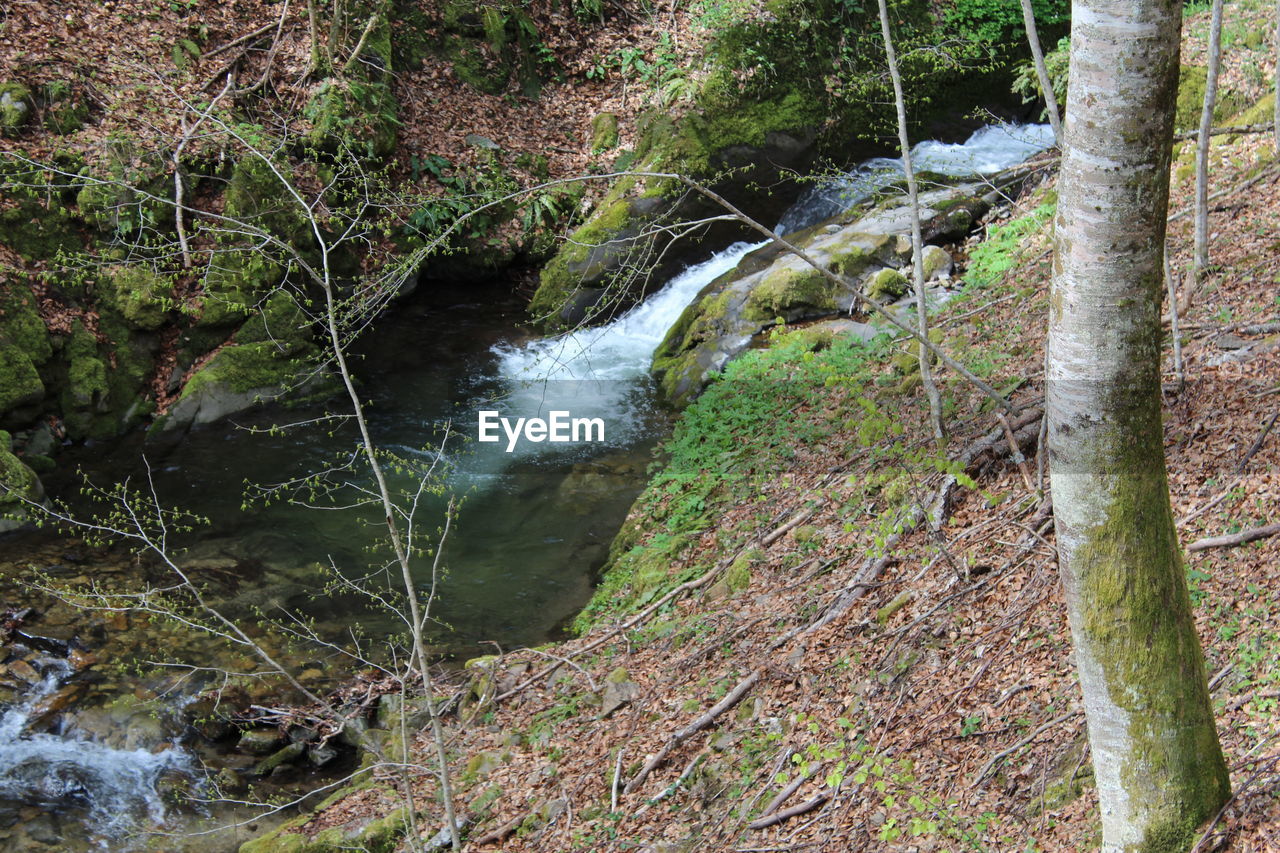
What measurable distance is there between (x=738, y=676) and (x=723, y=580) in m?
1.44

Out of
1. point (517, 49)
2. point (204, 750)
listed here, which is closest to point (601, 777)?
point (204, 750)

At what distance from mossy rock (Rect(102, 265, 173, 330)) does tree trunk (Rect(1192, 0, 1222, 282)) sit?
11582 mm

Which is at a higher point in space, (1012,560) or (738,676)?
(1012,560)

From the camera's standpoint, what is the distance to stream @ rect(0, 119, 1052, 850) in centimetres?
698

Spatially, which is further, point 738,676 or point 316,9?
point 316,9

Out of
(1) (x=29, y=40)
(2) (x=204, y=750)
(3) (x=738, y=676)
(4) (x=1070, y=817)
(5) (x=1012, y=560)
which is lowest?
(2) (x=204, y=750)

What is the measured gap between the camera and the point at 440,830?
5.89m

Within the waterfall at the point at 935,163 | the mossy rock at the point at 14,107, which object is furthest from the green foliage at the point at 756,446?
the mossy rock at the point at 14,107

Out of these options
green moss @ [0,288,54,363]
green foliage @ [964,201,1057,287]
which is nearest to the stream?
green moss @ [0,288,54,363]

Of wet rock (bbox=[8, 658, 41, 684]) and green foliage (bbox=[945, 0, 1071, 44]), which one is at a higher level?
green foliage (bbox=[945, 0, 1071, 44])

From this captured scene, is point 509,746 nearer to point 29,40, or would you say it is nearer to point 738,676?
point 738,676

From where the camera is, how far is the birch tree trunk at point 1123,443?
2.43 metres

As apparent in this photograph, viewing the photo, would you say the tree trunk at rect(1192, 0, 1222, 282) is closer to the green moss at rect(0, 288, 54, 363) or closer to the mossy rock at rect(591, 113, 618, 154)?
the mossy rock at rect(591, 113, 618, 154)

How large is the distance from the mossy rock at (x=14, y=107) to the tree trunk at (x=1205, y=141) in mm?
12988
